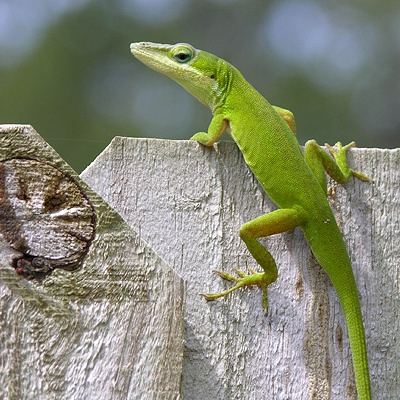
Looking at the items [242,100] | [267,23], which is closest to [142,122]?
[267,23]

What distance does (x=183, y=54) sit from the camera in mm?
3328

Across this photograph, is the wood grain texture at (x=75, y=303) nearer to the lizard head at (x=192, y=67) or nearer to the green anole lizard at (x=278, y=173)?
the green anole lizard at (x=278, y=173)

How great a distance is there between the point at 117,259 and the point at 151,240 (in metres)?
0.41

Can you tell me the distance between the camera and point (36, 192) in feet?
5.86

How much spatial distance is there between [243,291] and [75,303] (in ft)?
1.97

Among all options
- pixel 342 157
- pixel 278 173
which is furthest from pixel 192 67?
pixel 342 157

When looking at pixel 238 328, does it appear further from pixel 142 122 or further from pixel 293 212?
pixel 142 122

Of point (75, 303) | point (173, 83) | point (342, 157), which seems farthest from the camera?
point (173, 83)

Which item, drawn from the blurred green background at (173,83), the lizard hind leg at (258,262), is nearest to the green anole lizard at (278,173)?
the lizard hind leg at (258,262)

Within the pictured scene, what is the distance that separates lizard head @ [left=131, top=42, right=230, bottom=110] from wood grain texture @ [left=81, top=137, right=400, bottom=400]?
882 mm

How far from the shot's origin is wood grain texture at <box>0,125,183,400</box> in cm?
175

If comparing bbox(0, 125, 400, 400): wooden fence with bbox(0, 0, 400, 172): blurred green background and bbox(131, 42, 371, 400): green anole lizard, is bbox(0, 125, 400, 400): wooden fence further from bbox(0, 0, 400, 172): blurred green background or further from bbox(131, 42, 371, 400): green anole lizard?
bbox(0, 0, 400, 172): blurred green background

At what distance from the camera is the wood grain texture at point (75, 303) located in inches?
68.7

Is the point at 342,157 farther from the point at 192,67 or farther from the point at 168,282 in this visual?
the point at 192,67
